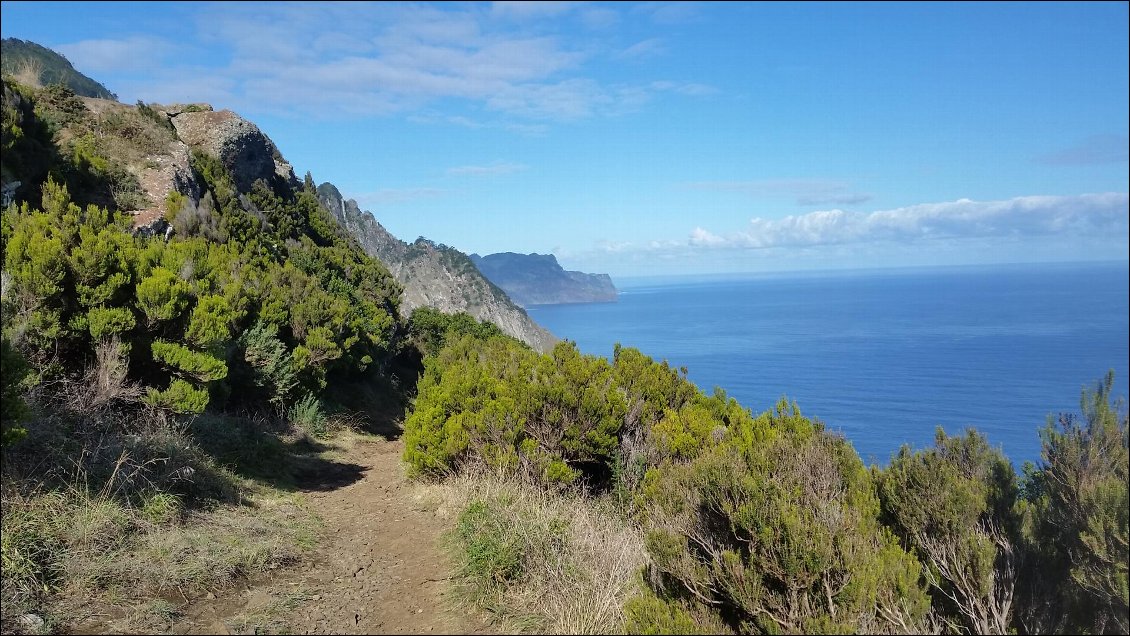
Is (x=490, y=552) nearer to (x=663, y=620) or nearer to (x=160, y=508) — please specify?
(x=663, y=620)

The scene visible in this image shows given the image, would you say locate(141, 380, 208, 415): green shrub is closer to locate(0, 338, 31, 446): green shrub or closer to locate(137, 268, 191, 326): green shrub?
locate(137, 268, 191, 326): green shrub

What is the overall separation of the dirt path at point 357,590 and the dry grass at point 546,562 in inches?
12.2

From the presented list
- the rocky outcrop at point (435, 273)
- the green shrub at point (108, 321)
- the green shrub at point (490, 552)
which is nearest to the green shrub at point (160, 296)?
the green shrub at point (108, 321)

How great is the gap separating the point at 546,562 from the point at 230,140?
26862 mm

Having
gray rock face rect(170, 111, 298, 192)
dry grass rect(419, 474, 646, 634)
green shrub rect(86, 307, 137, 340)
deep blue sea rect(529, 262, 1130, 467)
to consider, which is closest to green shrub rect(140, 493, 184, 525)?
green shrub rect(86, 307, 137, 340)

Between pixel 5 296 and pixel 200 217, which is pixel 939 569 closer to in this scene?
pixel 5 296

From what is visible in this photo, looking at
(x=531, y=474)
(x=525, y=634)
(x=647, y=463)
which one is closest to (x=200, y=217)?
(x=531, y=474)

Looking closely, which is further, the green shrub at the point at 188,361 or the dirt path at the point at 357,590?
the green shrub at the point at 188,361

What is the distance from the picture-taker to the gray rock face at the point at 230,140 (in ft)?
84.2

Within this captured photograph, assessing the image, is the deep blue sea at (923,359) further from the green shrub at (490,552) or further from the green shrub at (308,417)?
the green shrub at (308,417)

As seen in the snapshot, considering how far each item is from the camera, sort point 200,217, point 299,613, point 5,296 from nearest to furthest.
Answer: point 299,613
point 5,296
point 200,217

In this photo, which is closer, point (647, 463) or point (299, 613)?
point (299, 613)

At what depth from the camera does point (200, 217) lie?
16.4 metres

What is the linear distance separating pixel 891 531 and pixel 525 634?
3104mm
